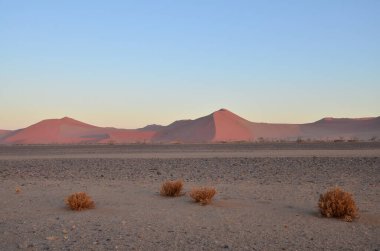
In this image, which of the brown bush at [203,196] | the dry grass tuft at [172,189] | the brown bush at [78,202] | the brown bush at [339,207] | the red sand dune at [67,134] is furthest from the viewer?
the red sand dune at [67,134]

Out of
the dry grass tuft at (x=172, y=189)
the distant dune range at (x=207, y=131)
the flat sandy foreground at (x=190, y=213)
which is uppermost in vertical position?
the distant dune range at (x=207, y=131)

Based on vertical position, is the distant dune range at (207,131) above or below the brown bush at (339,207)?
above

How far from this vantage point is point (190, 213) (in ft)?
41.1

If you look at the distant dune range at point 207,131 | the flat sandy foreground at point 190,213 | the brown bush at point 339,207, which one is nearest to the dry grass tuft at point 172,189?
the flat sandy foreground at point 190,213

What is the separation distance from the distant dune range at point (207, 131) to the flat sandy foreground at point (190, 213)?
280ft

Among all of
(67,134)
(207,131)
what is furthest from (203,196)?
(67,134)

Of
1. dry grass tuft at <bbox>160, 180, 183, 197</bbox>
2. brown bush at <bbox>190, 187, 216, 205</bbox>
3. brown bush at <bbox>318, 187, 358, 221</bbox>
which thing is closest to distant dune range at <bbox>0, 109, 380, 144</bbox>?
dry grass tuft at <bbox>160, 180, 183, 197</bbox>

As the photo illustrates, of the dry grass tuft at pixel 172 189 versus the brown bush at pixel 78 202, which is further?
A: the dry grass tuft at pixel 172 189

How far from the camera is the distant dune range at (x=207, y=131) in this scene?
114 metres

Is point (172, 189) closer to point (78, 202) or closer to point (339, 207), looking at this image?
point (78, 202)

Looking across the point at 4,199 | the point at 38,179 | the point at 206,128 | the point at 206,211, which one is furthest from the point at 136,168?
the point at 206,128

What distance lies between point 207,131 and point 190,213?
101 metres

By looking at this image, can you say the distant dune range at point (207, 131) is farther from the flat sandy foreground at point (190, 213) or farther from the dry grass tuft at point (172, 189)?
the dry grass tuft at point (172, 189)

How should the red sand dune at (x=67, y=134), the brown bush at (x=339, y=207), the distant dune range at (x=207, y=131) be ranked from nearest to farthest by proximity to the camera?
the brown bush at (x=339, y=207) < the distant dune range at (x=207, y=131) < the red sand dune at (x=67, y=134)
